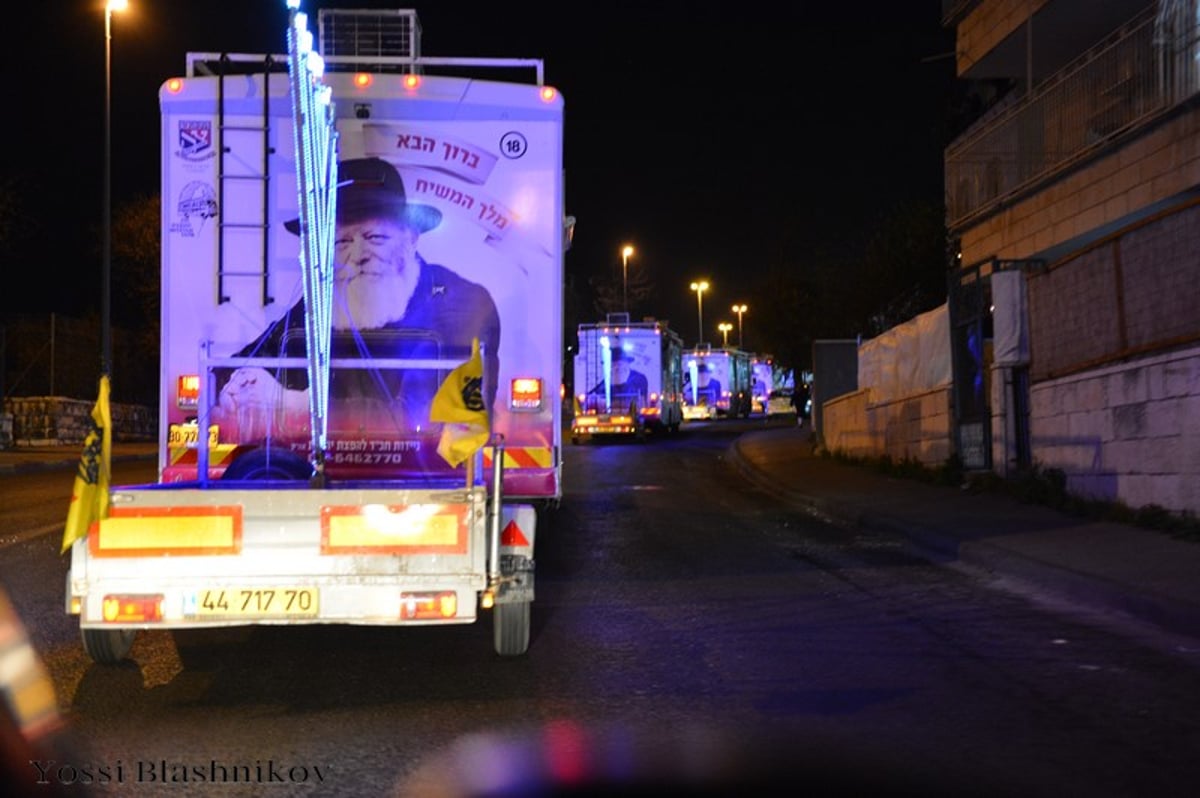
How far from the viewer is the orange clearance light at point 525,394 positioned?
9.40m

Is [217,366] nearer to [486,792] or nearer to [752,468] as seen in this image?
[486,792]

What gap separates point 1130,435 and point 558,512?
278 inches

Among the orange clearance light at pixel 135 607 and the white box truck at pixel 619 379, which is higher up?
the white box truck at pixel 619 379

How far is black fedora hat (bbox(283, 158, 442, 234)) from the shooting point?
29.9 ft

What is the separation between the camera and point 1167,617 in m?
8.35

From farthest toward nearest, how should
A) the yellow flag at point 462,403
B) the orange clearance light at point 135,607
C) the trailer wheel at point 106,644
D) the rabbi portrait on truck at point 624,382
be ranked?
the rabbi portrait on truck at point 624,382 < the trailer wheel at point 106,644 < the yellow flag at point 462,403 < the orange clearance light at point 135,607

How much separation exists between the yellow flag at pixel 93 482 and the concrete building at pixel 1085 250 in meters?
9.39

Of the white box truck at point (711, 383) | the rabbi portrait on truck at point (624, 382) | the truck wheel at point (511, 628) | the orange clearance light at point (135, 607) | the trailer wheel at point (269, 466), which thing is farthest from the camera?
the white box truck at point (711, 383)

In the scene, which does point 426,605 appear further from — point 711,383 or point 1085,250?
point 711,383

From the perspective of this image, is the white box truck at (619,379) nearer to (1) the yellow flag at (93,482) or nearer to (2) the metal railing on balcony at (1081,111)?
(2) the metal railing on balcony at (1081,111)

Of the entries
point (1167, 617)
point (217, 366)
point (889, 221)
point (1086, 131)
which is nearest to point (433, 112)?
point (217, 366)

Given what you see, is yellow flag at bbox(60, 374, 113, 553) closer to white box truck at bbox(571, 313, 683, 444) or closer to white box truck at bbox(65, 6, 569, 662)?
white box truck at bbox(65, 6, 569, 662)

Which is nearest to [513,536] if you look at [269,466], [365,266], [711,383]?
[269,466]

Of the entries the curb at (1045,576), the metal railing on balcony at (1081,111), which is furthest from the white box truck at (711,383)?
the curb at (1045,576)
